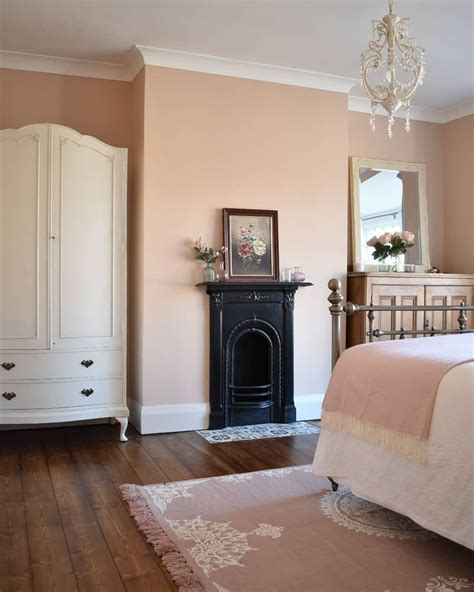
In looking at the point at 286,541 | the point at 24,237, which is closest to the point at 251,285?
the point at 24,237

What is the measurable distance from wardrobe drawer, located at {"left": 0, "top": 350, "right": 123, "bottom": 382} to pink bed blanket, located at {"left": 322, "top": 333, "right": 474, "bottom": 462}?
191 cm

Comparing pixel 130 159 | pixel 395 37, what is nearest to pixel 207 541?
pixel 395 37

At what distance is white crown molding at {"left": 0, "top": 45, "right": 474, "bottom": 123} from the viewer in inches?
176

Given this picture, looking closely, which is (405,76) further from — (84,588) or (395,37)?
(84,588)

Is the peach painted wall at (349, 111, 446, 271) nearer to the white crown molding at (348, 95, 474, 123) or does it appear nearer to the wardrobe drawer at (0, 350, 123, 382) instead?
the white crown molding at (348, 95, 474, 123)

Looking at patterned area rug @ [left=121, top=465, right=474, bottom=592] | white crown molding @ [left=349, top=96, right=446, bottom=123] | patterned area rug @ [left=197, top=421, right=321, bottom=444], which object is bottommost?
patterned area rug @ [left=121, top=465, right=474, bottom=592]

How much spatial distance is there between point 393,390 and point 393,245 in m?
2.89

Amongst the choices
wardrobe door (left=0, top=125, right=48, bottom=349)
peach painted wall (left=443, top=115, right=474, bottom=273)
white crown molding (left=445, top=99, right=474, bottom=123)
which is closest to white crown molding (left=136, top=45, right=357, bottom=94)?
wardrobe door (left=0, top=125, right=48, bottom=349)

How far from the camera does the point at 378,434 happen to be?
2.58 meters

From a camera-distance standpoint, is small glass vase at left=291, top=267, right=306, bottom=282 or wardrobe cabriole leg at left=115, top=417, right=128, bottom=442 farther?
small glass vase at left=291, top=267, right=306, bottom=282

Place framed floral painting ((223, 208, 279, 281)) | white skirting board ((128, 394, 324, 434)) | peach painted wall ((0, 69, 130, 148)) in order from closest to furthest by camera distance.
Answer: white skirting board ((128, 394, 324, 434)) < peach painted wall ((0, 69, 130, 148)) < framed floral painting ((223, 208, 279, 281))

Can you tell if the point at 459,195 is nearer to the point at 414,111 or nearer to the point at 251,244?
the point at 414,111

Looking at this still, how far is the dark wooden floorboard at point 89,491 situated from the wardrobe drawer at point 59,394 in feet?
0.95

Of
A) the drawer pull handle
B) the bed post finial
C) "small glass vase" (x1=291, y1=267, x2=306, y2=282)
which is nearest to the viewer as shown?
the bed post finial
